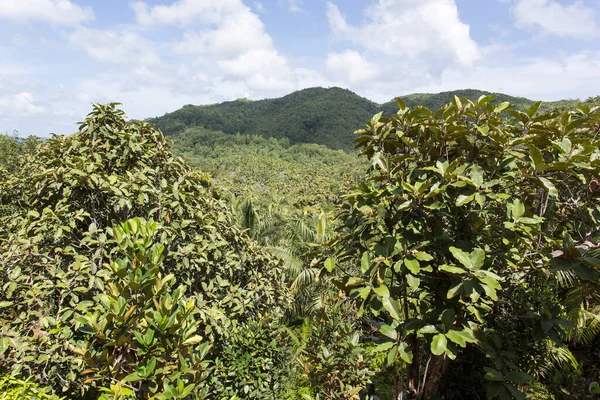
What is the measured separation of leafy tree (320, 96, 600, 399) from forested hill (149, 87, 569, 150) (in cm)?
9724

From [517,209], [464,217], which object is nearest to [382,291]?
[464,217]

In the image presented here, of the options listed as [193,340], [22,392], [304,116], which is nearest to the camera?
[193,340]

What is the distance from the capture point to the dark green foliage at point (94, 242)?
306cm

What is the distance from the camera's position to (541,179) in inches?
87.8

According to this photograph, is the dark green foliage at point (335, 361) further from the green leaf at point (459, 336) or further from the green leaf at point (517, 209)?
the green leaf at point (517, 209)

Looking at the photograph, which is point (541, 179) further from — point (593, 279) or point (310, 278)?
point (310, 278)

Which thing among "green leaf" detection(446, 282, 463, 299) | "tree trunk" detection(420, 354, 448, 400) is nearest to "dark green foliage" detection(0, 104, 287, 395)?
"tree trunk" detection(420, 354, 448, 400)

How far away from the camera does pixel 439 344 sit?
219cm

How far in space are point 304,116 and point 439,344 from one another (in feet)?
410

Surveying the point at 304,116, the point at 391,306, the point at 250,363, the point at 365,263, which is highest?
the point at 304,116

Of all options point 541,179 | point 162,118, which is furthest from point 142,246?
point 162,118

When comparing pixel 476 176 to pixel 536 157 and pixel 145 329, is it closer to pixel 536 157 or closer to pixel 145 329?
pixel 536 157

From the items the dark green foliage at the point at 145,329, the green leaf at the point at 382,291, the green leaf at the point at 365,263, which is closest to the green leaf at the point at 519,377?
the green leaf at the point at 382,291

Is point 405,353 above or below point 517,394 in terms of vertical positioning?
above
